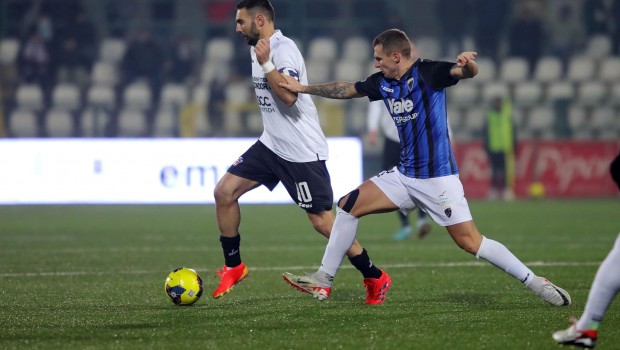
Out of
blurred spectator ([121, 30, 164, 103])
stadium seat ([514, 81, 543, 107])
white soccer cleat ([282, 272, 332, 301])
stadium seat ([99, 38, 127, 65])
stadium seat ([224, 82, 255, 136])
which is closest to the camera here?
white soccer cleat ([282, 272, 332, 301])

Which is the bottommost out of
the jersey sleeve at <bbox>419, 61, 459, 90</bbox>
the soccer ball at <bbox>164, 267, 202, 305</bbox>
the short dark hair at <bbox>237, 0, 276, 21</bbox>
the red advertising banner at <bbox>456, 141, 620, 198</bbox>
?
the red advertising banner at <bbox>456, 141, 620, 198</bbox>

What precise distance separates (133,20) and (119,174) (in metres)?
9.41

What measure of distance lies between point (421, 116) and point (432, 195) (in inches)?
21.0

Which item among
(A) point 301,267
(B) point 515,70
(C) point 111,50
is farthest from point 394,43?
(C) point 111,50

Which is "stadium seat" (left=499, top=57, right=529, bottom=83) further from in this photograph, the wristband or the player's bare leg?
the wristband

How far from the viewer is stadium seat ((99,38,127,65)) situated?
2544 centimetres

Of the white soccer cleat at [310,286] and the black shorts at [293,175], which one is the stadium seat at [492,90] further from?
the white soccer cleat at [310,286]

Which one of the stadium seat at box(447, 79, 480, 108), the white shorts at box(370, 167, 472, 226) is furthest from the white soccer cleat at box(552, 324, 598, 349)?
the stadium seat at box(447, 79, 480, 108)

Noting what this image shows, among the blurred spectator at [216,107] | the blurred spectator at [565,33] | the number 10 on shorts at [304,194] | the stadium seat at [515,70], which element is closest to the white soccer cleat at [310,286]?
the number 10 on shorts at [304,194]

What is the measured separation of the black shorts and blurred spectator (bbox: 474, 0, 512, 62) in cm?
1735

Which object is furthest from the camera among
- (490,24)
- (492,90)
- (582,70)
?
(582,70)

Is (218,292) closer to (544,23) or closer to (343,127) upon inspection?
(343,127)

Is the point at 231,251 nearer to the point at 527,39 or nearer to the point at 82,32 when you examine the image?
the point at 82,32

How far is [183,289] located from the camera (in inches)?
305
